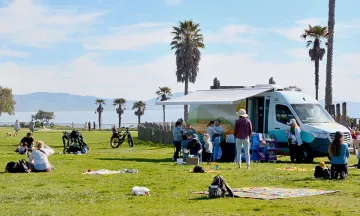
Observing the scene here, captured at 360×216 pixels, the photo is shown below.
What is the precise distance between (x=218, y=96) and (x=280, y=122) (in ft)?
10.3

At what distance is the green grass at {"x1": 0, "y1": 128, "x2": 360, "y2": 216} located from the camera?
1281 centimetres

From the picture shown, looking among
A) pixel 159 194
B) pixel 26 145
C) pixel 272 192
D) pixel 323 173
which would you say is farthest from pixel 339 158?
pixel 26 145

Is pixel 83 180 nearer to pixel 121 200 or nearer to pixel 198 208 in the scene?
pixel 121 200

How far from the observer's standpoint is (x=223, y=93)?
29578 millimetres

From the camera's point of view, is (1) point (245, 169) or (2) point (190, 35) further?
(2) point (190, 35)

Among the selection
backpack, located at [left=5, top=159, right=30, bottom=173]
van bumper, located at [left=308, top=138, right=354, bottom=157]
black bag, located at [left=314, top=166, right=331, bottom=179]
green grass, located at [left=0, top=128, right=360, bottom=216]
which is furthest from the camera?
van bumper, located at [left=308, top=138, right=354, bottom=157]

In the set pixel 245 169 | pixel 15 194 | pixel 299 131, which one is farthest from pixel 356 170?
pixel 15 194

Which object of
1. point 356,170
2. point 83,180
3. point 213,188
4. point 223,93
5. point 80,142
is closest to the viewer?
point 213,188

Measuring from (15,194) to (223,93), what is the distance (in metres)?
15.3

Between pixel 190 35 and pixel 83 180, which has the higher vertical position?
pixel 190 35

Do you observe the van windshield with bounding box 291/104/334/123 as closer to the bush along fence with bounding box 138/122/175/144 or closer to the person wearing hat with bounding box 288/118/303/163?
the person wearing hat with bounding box 288/118/303/163

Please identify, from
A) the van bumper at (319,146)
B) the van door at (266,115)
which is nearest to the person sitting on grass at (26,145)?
the van door at (266,115)

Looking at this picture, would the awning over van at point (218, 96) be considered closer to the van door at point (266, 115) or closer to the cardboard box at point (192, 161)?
the van door at point (266, 115)

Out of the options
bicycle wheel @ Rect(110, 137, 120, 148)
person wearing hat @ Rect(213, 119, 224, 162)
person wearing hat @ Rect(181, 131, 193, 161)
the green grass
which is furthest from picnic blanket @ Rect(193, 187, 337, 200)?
bicycle wheel @ Rect(110, 137, 120, 148)
